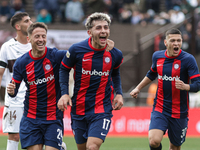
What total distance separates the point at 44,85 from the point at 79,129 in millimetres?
849

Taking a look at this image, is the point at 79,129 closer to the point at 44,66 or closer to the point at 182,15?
the point at 44,66

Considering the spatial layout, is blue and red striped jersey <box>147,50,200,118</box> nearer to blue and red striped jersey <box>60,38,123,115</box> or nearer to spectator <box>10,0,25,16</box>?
blue and red striped jersey <box>60,38,123,115</box>

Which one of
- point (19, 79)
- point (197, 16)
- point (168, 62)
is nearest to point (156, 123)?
point (168, 62)

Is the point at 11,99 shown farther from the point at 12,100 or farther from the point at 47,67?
the point at 47,67

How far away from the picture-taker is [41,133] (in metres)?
6.02

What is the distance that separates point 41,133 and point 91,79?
43.2 inches

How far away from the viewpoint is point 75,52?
6012mm

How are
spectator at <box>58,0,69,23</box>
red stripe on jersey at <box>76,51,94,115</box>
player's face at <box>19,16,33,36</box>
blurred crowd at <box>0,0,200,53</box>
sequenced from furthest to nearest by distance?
spectator at <box>58,0,69,23</box>
blurred crowd at <box>0,0,200,53</box>
player's face at <box>19,16,33,36</box>
red stripe on jersey at <box>76,51,94,115</box>

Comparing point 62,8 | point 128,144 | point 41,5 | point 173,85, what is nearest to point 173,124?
point 173,85

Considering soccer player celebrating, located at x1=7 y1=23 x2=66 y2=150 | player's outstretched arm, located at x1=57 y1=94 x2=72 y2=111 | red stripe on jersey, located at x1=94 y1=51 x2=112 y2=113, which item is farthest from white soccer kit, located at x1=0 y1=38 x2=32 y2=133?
red stripe on jersey, located at x1=94 y1=51 x2=112 y2=113

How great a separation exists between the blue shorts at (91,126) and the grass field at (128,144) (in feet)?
14.9

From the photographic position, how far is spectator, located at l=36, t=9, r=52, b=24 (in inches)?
649

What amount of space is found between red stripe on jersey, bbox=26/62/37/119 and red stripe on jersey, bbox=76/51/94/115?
2.13 ft

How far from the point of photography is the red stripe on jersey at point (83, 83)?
19.9 ft
